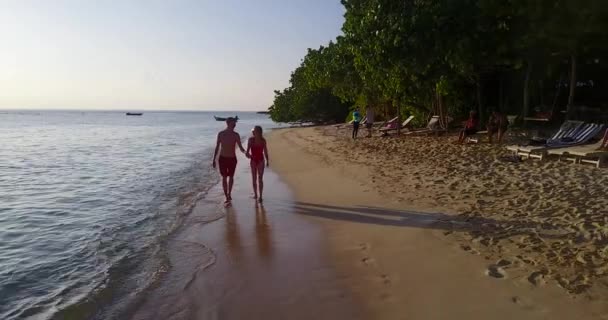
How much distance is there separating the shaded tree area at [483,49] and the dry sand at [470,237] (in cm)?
514

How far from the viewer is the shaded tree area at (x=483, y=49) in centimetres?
1342

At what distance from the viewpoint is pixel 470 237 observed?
5.77 m

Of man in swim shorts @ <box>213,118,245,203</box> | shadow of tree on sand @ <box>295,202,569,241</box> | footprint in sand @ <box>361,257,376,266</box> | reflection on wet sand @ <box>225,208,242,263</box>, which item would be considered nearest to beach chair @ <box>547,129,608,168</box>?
shadow of tree on sand @ <box>295,202,569,241</box>

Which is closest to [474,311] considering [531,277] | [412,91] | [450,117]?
[531,277]

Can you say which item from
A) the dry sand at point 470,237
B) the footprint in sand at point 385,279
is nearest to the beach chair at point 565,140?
the dry sand at point 470,237

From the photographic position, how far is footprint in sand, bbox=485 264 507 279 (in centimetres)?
453


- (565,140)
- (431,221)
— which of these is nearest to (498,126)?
(565,140)

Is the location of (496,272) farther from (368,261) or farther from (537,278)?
(368,261)

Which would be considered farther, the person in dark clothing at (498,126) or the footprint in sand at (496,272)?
the person in dark clothing at (498,126)

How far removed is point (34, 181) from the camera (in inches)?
531

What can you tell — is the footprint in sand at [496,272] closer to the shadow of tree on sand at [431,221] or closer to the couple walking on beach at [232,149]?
the shadow of tree on sand at [431,221]

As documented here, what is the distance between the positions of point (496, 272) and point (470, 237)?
3.82 feet

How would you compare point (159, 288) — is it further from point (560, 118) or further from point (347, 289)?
point (560, 118)

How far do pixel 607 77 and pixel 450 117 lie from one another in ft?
23.3
